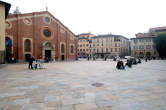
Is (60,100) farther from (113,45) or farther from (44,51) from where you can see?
(113,45)

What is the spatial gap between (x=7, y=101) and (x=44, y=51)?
27134 mm

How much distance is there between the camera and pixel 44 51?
29.6 m

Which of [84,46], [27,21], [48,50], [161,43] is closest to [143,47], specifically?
[161,43]

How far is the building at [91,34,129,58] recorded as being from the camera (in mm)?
60000

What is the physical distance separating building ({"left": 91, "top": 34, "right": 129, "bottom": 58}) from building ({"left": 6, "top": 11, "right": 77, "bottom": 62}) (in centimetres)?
3041

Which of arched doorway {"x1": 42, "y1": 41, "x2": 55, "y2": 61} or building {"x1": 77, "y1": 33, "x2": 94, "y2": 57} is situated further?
building {"x1": 77, "y1": 33, "x2": 94, "y2": 57}

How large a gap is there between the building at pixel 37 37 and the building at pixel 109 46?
3041cm

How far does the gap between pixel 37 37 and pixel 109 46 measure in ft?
139

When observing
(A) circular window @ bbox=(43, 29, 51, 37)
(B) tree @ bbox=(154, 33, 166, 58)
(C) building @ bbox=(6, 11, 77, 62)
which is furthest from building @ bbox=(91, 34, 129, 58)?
(A) circular window @ bbox=(43, 29, 51, 37)

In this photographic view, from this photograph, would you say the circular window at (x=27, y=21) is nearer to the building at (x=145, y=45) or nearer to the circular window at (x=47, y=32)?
the circular window at (x=47, y=32)

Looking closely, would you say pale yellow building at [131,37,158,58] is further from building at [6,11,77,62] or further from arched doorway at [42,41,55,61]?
arched doorway at [42,41,55,61]

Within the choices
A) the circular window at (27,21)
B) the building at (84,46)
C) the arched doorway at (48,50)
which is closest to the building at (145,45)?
the building at (84,46)

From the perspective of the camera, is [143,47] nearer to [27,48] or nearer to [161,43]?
[161,43]

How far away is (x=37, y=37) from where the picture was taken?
28891 millimetres
